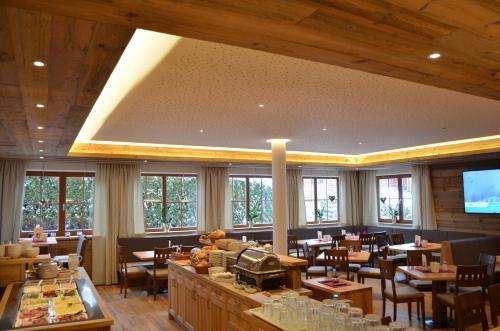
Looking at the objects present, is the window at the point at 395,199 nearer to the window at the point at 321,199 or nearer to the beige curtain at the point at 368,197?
the beige curtain at the point at 368,197

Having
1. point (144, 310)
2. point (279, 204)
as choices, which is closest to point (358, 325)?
point (279, 204)

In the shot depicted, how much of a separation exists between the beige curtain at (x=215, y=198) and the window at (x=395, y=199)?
16.2ft

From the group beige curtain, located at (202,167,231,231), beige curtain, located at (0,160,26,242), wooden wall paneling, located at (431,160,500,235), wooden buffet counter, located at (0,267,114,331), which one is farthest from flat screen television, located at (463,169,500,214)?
beige curtain, located at (0,160,26,242)

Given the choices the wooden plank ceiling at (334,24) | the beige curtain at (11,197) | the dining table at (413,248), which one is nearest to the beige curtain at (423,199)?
the dining table at (413,248)

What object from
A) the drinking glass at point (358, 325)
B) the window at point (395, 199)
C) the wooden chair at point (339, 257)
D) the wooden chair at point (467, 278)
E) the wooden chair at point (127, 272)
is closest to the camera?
the drinking glass at point (358, 325)

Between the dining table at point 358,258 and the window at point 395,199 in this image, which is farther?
the window at point 395,199

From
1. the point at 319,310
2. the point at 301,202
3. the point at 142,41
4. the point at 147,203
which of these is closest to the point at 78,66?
the point at 142,41

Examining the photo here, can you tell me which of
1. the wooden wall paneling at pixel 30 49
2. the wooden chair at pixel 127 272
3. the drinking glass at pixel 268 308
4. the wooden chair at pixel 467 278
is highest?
the wooden wall paneling at pixel 30 49

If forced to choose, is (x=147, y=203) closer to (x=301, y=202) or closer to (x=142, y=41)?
(x=301, y=202)

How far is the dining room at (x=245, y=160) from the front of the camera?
1.84 meters

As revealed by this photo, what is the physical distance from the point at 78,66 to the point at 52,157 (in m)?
6.28

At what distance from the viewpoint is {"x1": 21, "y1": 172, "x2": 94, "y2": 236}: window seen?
27.4 feet

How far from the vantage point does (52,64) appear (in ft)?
7.73

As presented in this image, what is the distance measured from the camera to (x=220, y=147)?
8836mm
